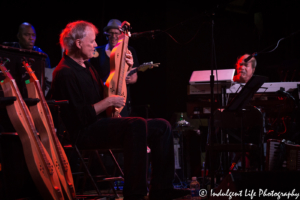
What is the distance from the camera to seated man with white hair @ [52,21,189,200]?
2.38 meters

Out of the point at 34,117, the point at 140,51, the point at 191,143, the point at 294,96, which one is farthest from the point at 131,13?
the point at 34,117

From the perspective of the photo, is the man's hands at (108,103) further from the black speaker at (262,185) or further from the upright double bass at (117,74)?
the black speaker at (262,185)

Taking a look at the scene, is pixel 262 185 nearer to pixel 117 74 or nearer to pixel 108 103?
pixel 108 103

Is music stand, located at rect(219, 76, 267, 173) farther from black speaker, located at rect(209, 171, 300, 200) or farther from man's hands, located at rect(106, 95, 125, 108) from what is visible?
black speaker, located at rect(209, 171, 300, 200)

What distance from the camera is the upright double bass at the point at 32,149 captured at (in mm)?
2330

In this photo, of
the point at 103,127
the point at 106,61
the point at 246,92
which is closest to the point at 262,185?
the point at 103,127

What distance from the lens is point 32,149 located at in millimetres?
2350

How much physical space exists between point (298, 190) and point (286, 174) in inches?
4.3

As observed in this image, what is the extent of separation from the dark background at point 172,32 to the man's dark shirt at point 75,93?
3298 millimetres

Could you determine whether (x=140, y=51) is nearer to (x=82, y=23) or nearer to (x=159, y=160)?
(x=82, y=23)

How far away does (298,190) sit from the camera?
1.49m

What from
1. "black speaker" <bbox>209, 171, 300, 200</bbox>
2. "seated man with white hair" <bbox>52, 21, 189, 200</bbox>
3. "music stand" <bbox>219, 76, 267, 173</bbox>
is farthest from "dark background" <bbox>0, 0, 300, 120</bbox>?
"black speaker" <bbox>209, 171, 300, 200</bbox>

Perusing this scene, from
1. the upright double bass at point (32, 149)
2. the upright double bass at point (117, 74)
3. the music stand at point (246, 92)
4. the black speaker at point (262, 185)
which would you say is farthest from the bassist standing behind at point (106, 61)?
the black speaker at point (262, 185)

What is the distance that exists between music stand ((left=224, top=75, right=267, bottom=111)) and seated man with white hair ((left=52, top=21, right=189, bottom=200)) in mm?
855
